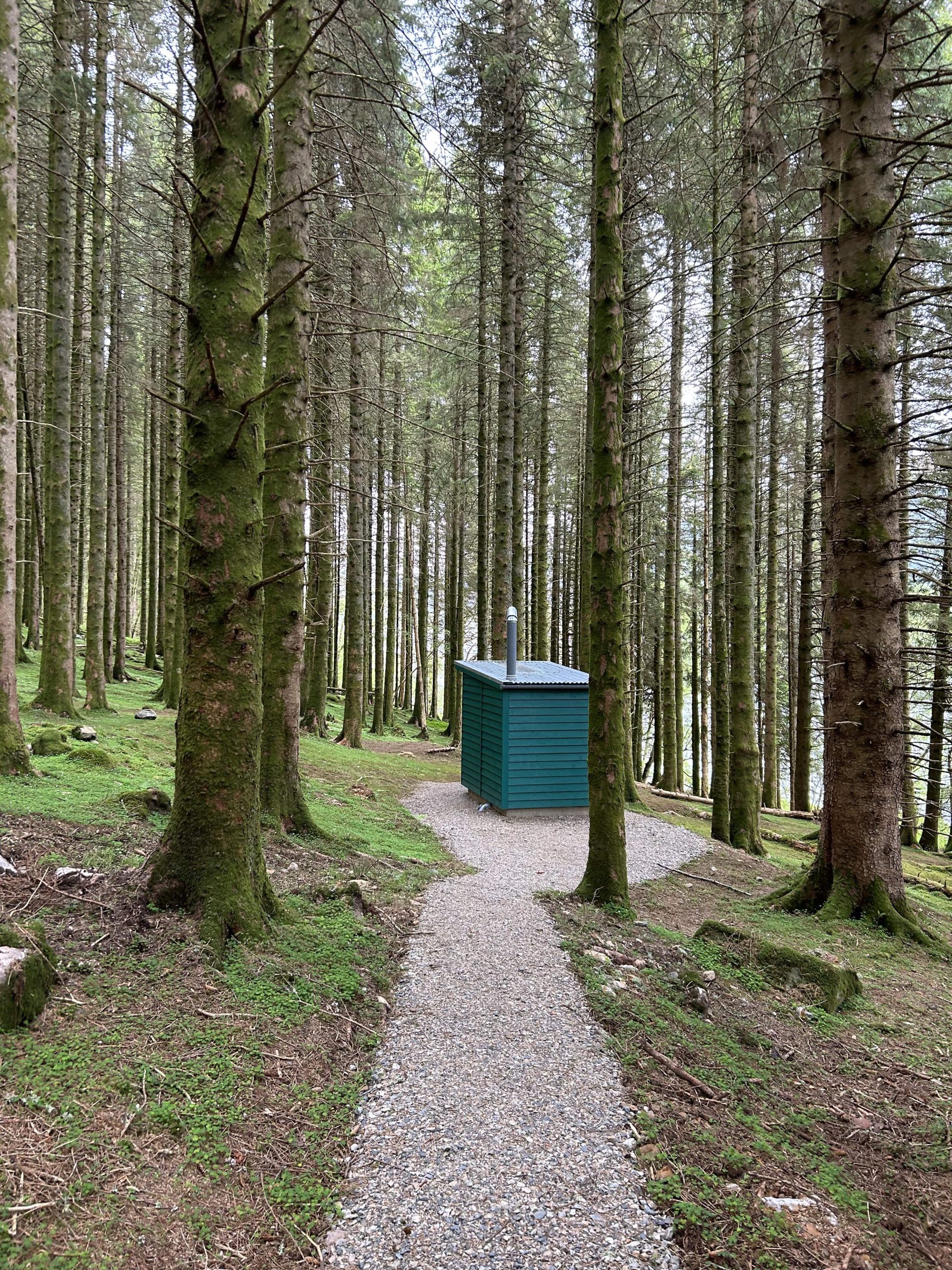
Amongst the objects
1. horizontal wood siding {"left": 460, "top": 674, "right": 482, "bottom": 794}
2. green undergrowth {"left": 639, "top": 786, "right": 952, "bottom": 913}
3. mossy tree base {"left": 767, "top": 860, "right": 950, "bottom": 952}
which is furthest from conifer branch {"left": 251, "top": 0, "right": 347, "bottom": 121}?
green undergrowth {"left": 639, "top": 786, "right": 952, "bottom": 913}

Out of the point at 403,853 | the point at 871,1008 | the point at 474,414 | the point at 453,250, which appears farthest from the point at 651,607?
the point at 871,1008

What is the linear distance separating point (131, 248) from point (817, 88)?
38.1ft

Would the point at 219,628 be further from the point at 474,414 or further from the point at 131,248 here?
the point at 474,414

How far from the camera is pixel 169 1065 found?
242 cm

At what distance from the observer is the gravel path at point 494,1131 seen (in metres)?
2.07

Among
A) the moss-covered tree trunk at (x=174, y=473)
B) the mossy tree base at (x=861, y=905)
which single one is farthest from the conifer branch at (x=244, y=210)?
the moss-covered tree trunk at (x=174, y=473)

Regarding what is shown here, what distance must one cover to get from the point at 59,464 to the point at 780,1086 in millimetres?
10341

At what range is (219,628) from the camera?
331cm

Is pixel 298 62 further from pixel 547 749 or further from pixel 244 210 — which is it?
pixel 547 749

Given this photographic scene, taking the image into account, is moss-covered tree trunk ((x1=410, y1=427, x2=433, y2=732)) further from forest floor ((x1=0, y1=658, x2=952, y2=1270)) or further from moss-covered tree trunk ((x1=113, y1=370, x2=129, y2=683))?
forest floor ((x1=0, y1=658, x2=952, y2=1270))

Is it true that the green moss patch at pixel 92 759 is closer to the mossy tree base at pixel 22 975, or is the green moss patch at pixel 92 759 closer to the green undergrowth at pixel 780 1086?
the mossy tree base at pixel 22 975

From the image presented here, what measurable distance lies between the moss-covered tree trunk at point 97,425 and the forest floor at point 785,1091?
8.51m

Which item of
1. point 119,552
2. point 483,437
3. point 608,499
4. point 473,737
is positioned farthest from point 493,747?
point 119,552

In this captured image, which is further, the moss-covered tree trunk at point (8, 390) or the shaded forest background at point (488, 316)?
the shaded forest background at point (488, 316)
